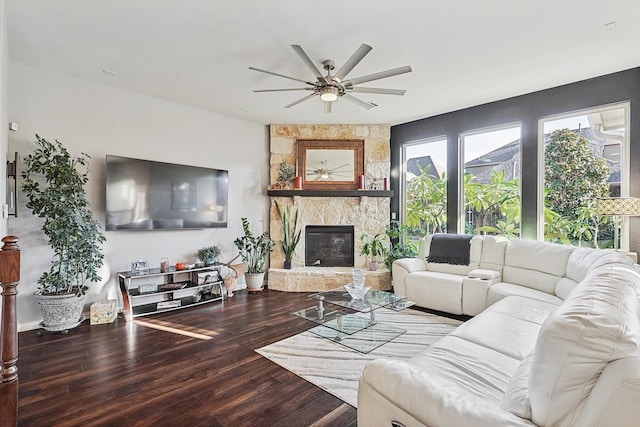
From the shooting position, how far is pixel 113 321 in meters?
3.54

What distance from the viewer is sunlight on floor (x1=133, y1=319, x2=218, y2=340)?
10.4 ft

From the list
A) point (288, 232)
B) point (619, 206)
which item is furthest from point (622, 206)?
point (288, 232)

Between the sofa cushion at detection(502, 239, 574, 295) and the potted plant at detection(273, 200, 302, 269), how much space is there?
310 cm

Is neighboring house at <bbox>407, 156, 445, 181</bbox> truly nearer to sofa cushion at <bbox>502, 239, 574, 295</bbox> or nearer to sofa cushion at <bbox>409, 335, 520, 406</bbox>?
sofa cushion at <bbox>502, 239, 574, 295</bbox>

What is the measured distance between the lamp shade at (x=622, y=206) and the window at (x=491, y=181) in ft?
3.75

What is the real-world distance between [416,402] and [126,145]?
428 centimetres

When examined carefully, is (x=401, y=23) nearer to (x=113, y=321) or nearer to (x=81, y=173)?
(x=81, y=173)

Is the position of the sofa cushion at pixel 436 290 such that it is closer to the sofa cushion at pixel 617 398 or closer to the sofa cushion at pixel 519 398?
the sofa cushion at pixel 519 398

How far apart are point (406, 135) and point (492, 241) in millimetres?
2362

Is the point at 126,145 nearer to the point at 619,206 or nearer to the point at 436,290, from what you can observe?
the point at 436,290

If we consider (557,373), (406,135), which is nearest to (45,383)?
(557,373)

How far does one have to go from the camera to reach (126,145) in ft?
13.1

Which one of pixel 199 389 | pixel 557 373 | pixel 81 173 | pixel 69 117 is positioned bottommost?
pixel 199 389

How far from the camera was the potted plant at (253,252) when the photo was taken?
489 cm
